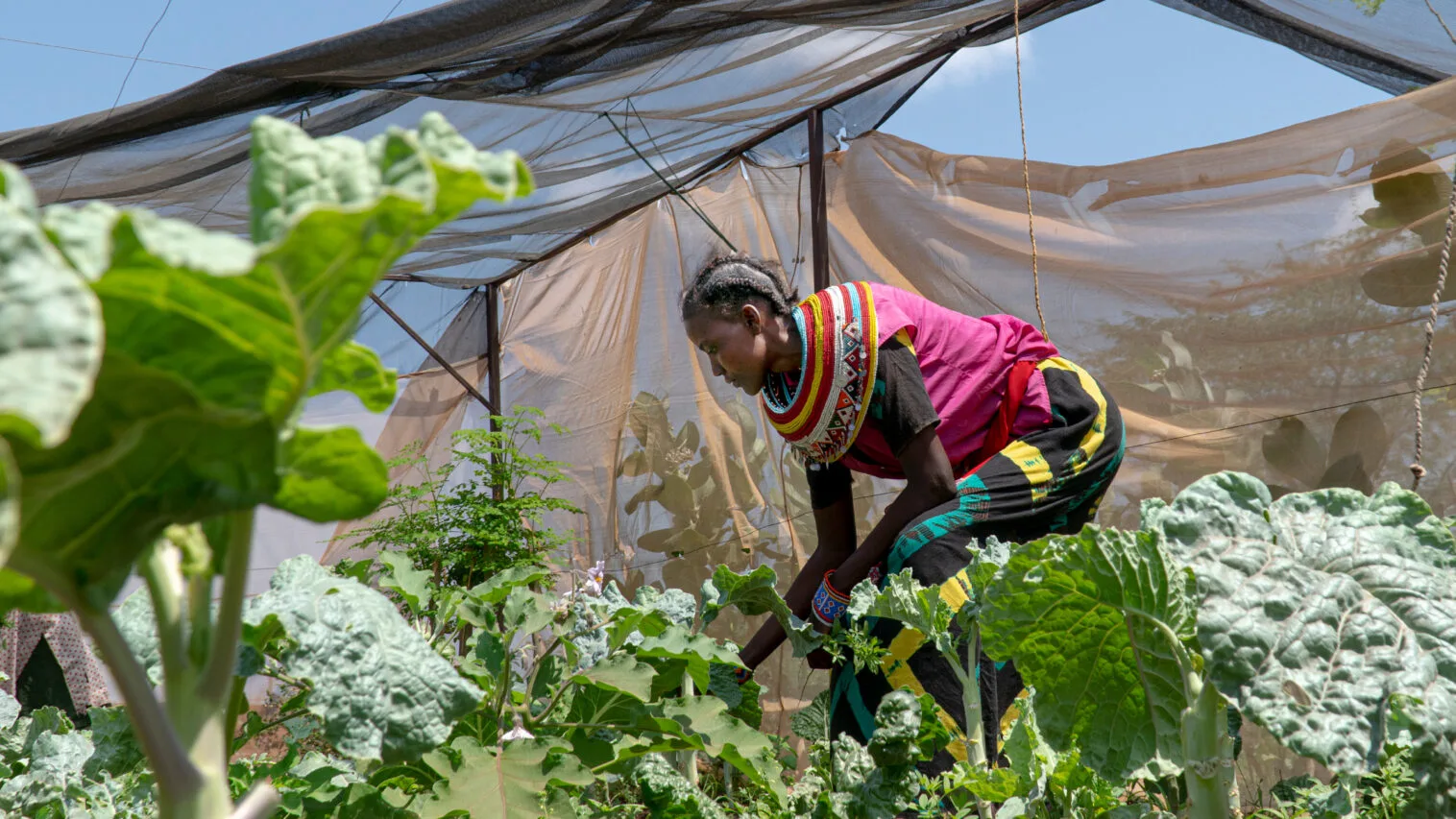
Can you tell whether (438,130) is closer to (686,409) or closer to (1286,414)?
(1286,414)

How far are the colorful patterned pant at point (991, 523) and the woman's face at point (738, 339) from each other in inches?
25.1

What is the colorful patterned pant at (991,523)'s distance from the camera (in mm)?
2141

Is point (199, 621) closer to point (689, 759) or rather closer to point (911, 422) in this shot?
point (689, 759)

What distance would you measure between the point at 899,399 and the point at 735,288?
1.73 feet

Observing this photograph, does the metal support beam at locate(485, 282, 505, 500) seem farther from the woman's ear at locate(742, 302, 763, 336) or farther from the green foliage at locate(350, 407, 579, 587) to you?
the woman's ear at locate(742, 302, 763, 336)

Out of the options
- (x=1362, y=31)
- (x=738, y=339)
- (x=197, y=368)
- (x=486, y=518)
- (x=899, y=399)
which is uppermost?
(x=1362, y=31)

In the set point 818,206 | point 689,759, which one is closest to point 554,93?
point 818,206

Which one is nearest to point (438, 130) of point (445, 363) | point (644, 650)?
point (644, 650)

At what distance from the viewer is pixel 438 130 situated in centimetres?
52

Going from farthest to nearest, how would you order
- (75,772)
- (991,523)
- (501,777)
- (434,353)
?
1. (434,353)
2. (991,523)
3. (75,772)
4. (501,777)

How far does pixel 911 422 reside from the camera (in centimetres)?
244

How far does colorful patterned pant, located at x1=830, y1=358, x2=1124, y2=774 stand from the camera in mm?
2141

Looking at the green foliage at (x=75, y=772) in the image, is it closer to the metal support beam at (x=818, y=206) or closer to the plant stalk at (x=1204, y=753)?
the plant stalk at (x=1204, y=753)

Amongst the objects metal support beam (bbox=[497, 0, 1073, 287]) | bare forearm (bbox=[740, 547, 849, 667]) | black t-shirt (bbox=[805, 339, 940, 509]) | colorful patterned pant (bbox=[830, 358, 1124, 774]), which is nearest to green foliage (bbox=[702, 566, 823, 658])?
colorful patterned pant (bbox=[830, 358, 1124, 774])
